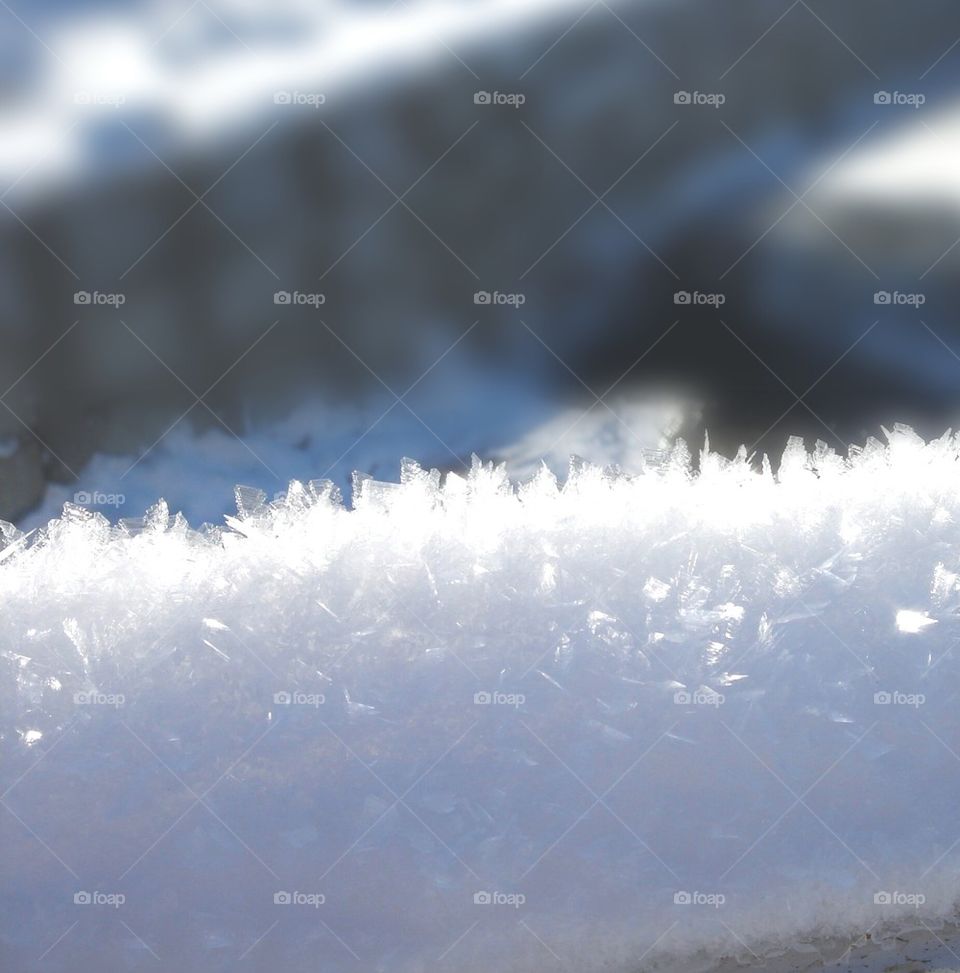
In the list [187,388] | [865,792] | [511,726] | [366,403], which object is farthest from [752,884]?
[187,388]

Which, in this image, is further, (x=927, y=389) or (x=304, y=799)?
(x=927, y=389)

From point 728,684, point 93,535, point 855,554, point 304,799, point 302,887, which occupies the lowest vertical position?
point 302,887

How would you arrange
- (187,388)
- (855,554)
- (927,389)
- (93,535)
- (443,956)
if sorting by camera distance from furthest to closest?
(187,388) → (927,389) → (93,535) → (855,554) → (443,956)

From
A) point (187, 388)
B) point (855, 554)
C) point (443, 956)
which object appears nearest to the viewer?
point (443, 956)

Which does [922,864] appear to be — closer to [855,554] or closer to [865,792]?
[865,792]

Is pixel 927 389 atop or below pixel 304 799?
atop

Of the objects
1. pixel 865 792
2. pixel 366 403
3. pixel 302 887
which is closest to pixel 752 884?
pixel 865 792
